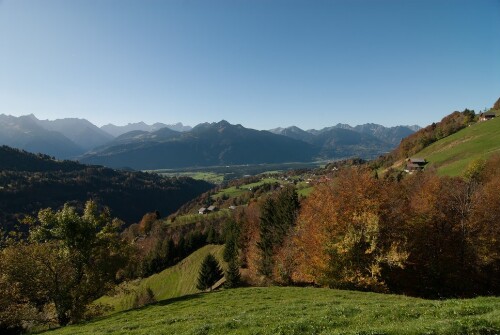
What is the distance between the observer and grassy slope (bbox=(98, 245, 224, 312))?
7762cm

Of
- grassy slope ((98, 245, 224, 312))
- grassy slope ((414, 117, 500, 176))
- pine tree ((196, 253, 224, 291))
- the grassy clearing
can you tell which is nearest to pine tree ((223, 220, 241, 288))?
pine tree ((196, 253, 224, 291))

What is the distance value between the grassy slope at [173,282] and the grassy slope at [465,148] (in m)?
79.9

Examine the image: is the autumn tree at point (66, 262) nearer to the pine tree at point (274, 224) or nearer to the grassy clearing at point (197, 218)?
the pine tree at point (274, 224)

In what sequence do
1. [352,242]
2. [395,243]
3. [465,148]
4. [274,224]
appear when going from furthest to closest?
[465,148] < [274,224] < [395,243] < [352,242]

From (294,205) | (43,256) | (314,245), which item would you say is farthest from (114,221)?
(294,205)

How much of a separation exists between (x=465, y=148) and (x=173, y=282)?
4358 inches

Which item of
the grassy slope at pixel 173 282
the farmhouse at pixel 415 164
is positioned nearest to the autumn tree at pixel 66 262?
the grassy slope at pixel 173 282

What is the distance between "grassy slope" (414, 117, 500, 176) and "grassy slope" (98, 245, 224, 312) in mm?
79871

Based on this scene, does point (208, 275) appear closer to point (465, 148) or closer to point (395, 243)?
point (395, 243)

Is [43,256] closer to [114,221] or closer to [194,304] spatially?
[114,221]

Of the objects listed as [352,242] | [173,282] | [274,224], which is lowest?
[173,282]

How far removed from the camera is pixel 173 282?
293ft

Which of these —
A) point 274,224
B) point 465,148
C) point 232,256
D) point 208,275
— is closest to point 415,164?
point 465,148

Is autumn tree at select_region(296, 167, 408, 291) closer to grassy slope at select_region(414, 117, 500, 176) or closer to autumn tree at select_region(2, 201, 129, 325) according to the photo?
autumn tree at select_region(2, 201, 129, 325)
